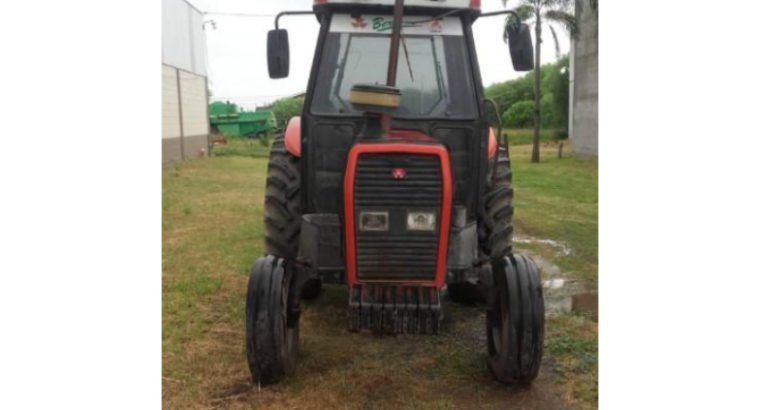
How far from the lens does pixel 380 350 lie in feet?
13.9

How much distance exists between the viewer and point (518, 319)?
11.4 feet

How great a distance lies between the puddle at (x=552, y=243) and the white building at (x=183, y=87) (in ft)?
22.7

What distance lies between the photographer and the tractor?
3426 millimetres

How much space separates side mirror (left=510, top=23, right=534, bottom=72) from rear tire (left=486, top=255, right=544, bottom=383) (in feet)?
3.97

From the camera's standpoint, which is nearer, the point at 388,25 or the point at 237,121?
the point at 388,25

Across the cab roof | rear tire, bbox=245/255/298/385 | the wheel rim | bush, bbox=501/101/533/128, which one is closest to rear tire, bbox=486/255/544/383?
the wheel rim

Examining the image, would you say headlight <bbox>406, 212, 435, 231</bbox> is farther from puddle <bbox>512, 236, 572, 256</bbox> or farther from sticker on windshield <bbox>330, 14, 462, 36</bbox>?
puddle <bbox>512, 236, 572, 256</bbox>

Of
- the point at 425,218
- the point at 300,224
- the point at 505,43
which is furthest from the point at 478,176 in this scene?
the point at 300,224

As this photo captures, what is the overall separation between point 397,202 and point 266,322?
92 centimetres

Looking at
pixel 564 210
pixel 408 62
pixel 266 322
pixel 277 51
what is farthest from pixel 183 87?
pixel 266 322

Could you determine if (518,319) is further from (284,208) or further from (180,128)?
(180,128)

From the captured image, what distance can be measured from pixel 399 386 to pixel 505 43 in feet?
7.21

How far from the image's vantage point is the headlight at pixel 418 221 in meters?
3.44

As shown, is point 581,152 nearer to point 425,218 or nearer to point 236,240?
point 236,240
